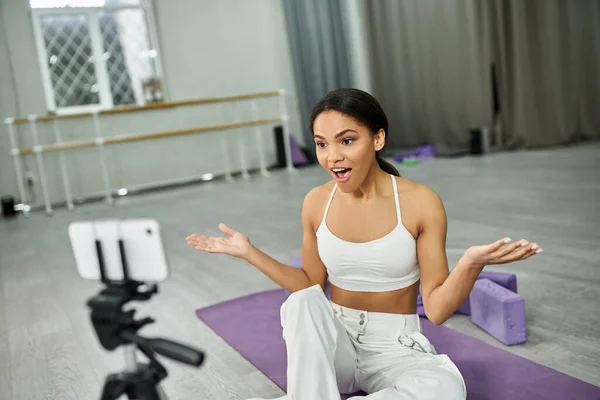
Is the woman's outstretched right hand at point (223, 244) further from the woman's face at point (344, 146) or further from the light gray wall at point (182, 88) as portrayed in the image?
the light gray wall at point (182, 88)

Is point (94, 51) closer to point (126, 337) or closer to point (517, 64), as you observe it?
point (517, 64)

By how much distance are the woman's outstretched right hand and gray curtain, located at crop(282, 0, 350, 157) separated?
5.47 meters

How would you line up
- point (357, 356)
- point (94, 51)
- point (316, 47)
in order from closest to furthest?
point (357, 356), point (94, 51), point (316, 47)

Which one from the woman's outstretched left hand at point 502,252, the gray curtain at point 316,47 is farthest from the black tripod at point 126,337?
the gray curtain at point 316,47

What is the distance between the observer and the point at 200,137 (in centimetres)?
656

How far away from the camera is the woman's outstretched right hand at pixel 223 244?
3.71ft

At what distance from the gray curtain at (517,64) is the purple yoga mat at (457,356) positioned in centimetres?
403

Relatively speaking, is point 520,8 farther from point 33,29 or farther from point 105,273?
point 105,273

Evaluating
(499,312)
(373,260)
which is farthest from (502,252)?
(499,312)

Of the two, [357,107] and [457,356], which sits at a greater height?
[357,107]

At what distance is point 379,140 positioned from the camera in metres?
1.23

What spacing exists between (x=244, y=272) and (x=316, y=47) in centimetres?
445

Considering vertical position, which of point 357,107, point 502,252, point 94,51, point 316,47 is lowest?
point 502,252

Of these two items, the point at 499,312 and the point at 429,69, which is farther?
the point at 429,69
